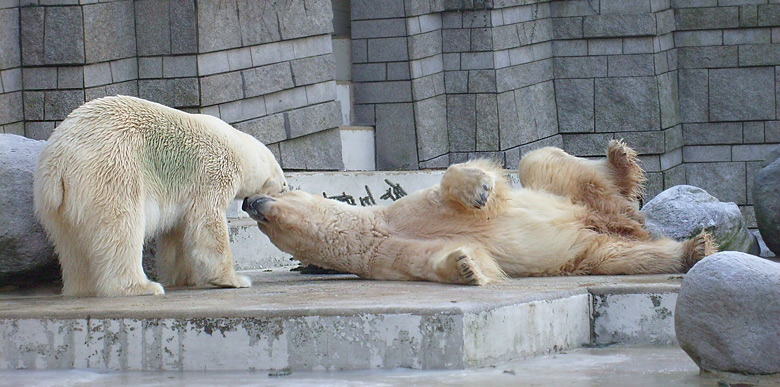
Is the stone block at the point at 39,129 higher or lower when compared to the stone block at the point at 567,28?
lower

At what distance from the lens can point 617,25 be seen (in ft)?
32.1

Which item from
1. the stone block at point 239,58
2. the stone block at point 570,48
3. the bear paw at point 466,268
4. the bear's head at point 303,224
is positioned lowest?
the bear paw at point 466,268

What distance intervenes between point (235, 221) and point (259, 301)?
7.96ft

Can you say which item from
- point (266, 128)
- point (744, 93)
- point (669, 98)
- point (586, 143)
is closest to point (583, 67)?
point (586, 143)

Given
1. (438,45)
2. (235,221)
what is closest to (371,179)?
(235,221)

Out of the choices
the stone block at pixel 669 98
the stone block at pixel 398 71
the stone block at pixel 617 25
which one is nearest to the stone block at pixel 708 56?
the stone block at pixel 669 98

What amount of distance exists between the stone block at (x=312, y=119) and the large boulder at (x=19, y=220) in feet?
10.5

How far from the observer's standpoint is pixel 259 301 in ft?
11.4

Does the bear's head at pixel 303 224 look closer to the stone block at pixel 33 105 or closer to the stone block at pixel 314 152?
the stone block at pixel 33 105

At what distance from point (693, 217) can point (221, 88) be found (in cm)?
327

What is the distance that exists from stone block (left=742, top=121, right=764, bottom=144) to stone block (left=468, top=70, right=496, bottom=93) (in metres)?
2.88

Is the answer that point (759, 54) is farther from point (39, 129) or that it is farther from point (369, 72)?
point (39, 129)

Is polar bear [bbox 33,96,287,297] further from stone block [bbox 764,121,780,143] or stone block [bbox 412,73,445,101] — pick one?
stone block [bbox 764,121,780,143]

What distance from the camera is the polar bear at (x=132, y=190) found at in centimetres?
374
